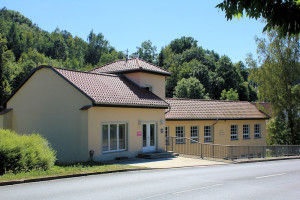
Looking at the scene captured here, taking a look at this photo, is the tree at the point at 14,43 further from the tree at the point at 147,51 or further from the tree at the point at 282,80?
the tree at the point at 282,80

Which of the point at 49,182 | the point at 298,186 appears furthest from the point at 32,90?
the point at 298,186

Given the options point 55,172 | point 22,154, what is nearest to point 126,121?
point 55,172

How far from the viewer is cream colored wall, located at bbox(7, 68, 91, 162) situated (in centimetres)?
1839

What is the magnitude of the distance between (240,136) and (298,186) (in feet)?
63.3

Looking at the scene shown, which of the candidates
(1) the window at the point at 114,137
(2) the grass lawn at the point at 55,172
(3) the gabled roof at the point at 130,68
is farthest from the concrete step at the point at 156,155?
(3) the gabled roof at the point at 130,68

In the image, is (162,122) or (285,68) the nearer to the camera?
(162,122)

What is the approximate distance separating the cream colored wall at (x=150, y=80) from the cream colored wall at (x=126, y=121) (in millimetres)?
2844

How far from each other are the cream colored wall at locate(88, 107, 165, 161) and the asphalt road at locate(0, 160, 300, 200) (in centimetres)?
463

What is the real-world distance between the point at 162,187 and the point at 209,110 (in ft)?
62.6

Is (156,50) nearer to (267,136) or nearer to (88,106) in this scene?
(267,136)

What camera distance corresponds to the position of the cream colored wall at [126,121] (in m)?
18.1

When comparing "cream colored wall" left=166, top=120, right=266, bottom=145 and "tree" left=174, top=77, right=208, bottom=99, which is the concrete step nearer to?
A: "cream colored wall" left=166, top=120, right=266, bottom=145

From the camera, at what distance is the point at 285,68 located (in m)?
30.0

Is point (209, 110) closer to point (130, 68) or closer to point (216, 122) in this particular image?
point (216, 122)
